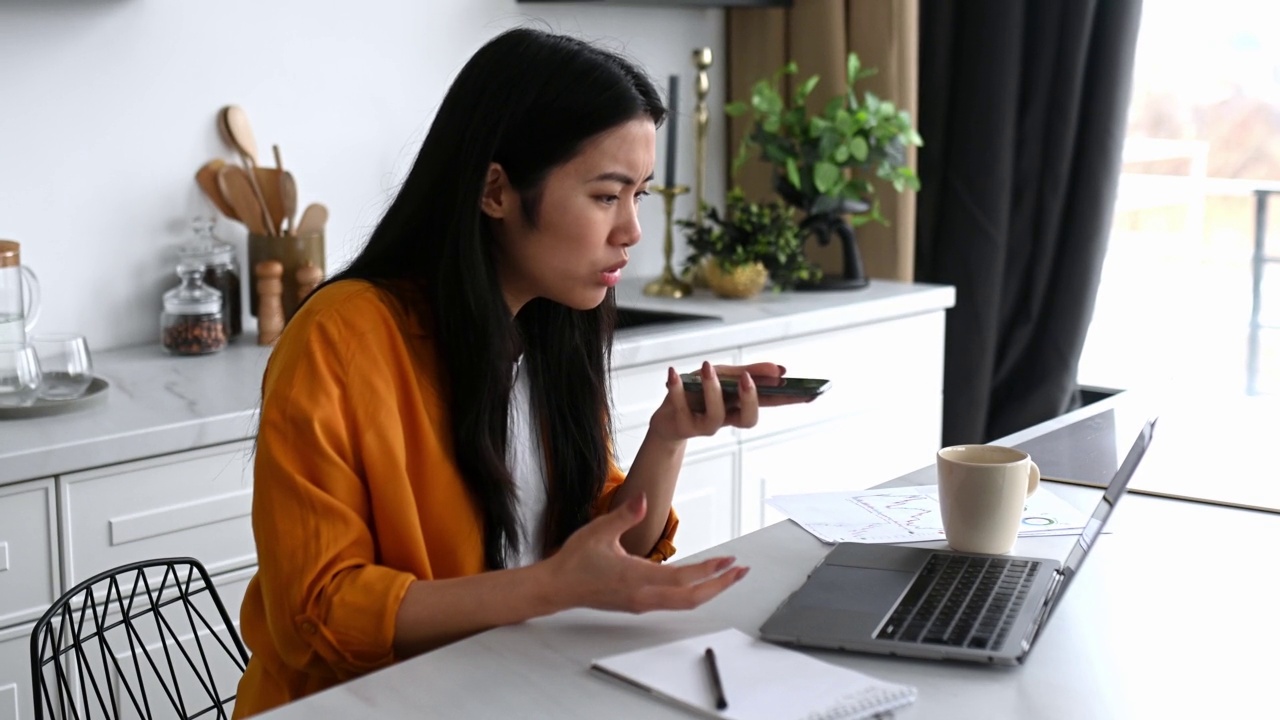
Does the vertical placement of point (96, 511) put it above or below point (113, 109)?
below

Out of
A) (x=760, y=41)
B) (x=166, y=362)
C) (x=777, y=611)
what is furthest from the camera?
(x=760, y=41)

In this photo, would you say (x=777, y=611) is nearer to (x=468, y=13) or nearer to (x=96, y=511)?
(x=96, y=511)

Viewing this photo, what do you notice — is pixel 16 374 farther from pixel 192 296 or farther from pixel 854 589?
pixel 854 589

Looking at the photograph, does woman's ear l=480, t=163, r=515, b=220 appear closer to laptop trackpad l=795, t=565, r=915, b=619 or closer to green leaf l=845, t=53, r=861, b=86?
laptop trackpad l=795, t=565, r=915, b=619

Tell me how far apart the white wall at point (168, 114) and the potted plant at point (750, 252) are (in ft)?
2.12

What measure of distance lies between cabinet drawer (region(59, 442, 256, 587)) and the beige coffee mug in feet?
3.06

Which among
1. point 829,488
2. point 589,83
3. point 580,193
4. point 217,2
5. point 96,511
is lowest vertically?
point 829,488

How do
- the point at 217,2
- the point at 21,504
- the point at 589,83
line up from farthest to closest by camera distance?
the point at 217,2 < the point at 21,504 < the point at 589,83

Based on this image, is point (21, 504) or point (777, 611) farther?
point (21, 504)

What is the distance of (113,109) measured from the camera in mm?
2264

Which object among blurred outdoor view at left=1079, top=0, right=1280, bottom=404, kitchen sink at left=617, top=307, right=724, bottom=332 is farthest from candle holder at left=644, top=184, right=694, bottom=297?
blurred outdoor view at left=1079, top=0, right=1280, bottom=404

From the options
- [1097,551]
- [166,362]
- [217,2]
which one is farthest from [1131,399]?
[217,2]

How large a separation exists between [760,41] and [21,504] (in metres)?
2.18

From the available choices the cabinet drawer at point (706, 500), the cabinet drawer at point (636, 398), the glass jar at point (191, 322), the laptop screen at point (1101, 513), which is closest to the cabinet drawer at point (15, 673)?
the glass jar at point (191, 322)
